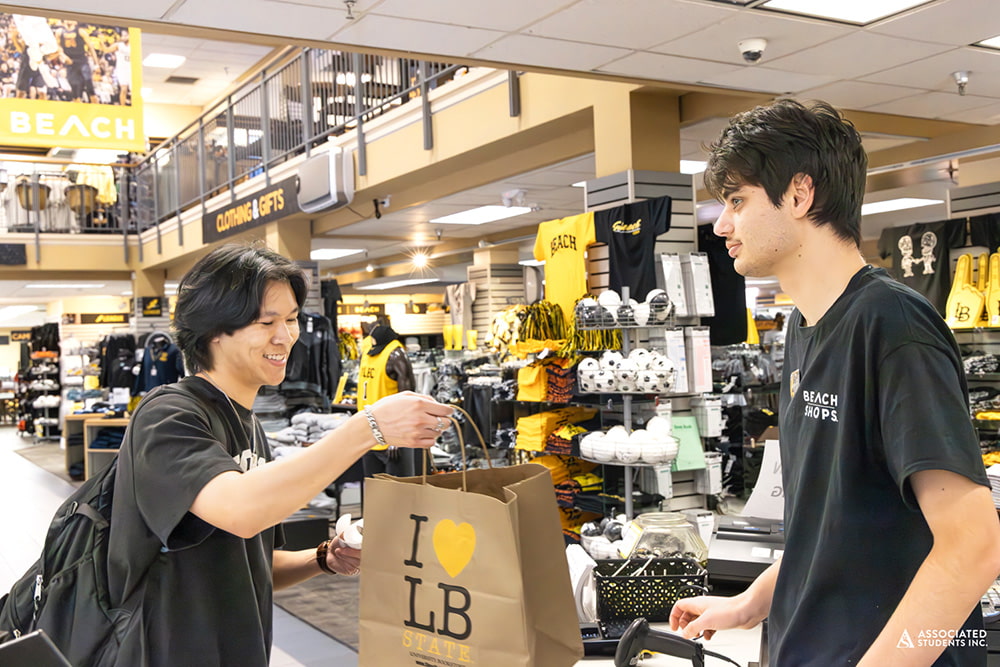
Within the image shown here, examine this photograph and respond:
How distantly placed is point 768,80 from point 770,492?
11.6ft

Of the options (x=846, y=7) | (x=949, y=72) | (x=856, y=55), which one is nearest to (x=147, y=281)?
(x=856, y=55)

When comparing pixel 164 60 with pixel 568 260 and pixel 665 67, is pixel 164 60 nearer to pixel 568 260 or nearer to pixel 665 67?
pixel 568 260

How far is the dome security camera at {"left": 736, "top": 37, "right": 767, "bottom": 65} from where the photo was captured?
4621 mm

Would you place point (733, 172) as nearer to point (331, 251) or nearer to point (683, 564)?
point (683, 564)

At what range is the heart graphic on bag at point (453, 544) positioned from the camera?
1.44 metres

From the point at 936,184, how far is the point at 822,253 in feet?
32.9

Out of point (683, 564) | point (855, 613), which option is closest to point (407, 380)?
point (683, 564)

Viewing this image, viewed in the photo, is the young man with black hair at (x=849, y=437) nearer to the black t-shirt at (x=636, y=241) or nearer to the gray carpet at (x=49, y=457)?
the black t-shirt at (x=636, y=241)

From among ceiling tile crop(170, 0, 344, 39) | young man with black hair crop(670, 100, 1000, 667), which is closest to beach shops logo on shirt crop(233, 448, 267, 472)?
young man with black hair crop(670, 100, 1000, 667)

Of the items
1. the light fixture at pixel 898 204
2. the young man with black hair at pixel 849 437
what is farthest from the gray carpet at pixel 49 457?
the young man with black hair at pixel 849 437

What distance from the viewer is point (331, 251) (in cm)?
1518

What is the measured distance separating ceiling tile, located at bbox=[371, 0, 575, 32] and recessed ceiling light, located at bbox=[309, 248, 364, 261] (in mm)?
10604

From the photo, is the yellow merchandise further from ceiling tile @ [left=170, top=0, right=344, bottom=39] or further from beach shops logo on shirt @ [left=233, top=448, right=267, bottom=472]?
beach shops logo on shirt @ [left=233, top=448, right=267, bottom=472]

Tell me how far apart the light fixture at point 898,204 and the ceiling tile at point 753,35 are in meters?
6.62
